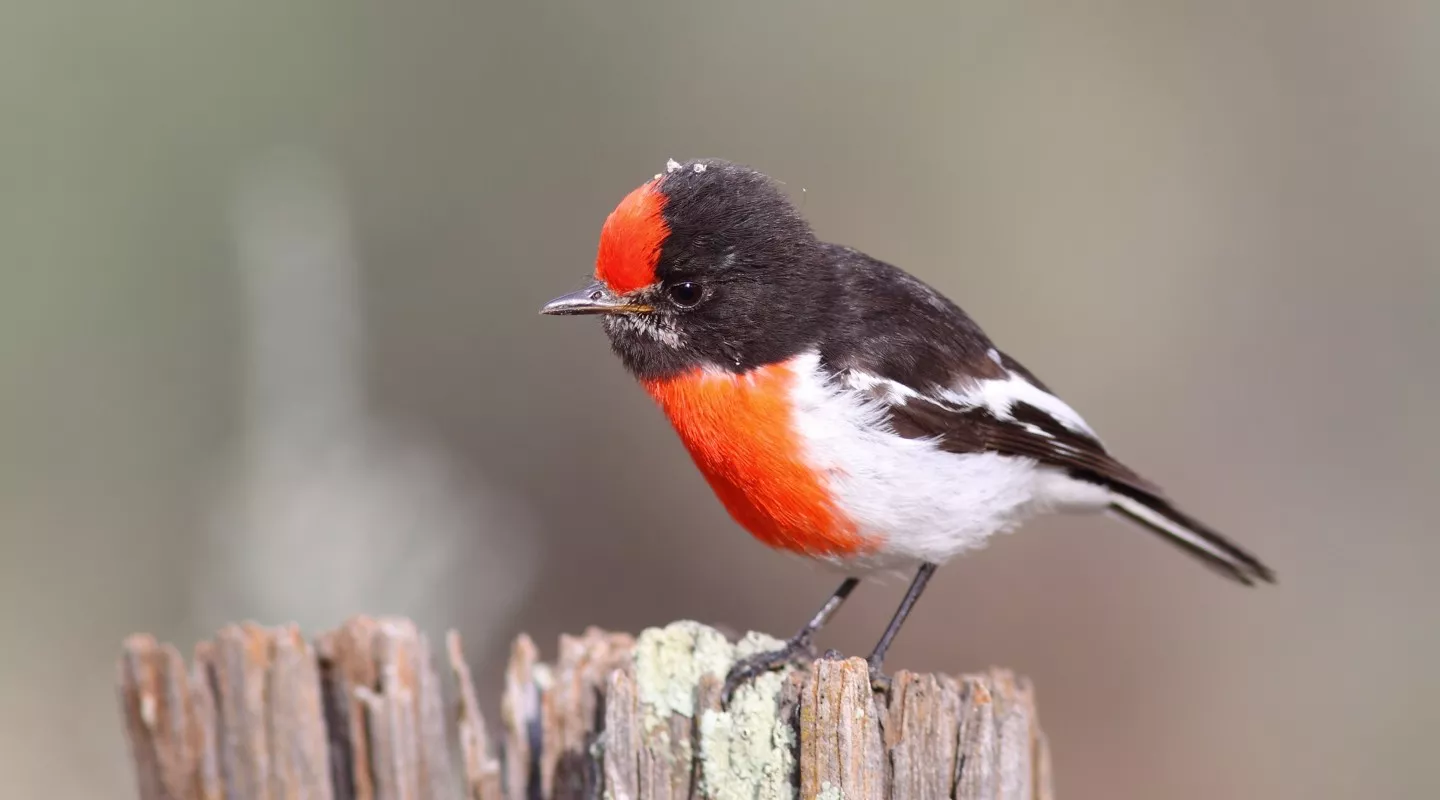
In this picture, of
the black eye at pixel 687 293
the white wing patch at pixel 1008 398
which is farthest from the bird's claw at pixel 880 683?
the black eye at pixel 687 293

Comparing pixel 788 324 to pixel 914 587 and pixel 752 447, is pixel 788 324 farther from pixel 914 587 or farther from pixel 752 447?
pixel 914 587

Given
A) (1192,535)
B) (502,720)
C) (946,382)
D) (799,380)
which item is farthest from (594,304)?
(1192,535)

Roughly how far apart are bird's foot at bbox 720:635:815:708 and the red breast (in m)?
0.28

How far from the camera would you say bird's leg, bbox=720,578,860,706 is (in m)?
2.92

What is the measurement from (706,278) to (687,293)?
2.8 inches

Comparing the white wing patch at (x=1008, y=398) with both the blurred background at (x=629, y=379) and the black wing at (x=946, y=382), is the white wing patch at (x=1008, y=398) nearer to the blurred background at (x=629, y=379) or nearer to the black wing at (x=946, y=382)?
the black wing at (x=946, y=382)

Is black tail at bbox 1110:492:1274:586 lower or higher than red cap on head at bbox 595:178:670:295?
lower

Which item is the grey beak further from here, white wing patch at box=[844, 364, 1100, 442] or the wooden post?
the wooden post

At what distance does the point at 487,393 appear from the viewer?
652 centimetres

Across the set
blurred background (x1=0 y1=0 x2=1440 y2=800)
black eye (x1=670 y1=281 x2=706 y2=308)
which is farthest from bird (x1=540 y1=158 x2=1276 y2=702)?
blurred background (x1=0 y1=0 x2=1440 y2=800)

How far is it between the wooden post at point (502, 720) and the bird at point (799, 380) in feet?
1.42

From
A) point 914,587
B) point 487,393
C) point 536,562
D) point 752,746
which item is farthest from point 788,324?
point 487,393

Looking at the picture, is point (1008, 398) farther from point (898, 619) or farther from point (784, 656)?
point (784, 656)

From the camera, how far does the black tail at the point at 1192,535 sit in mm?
4160
